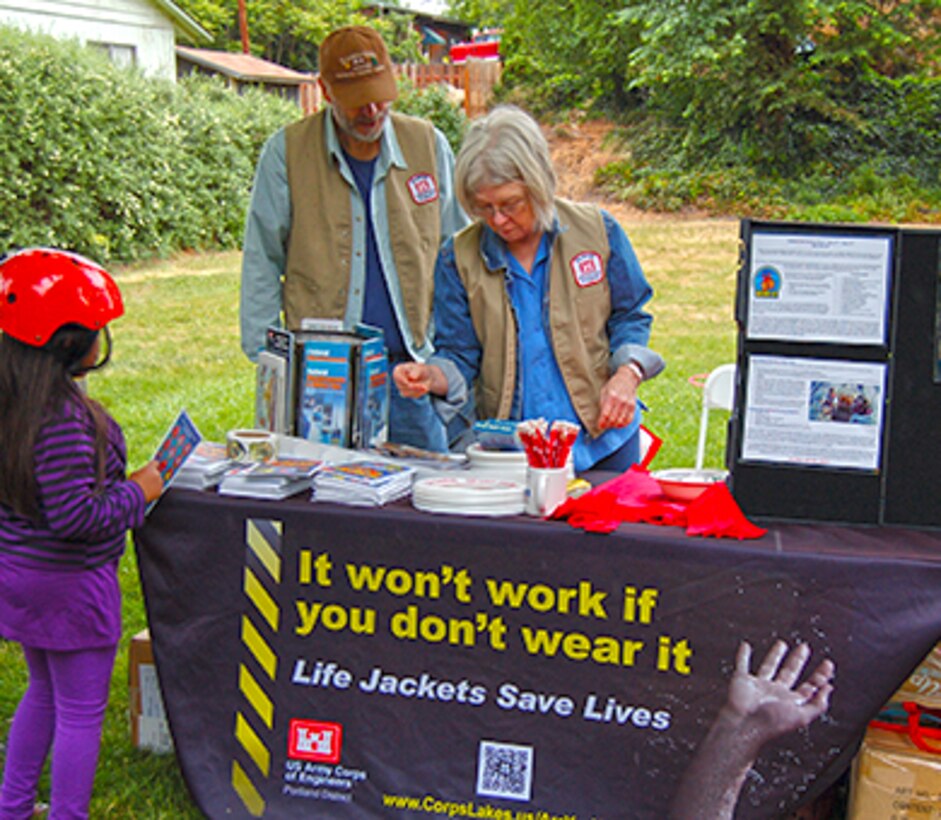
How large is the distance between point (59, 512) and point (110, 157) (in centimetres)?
1007

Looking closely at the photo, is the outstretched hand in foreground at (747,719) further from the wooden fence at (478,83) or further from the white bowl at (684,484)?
the wooden fence at (478,83)

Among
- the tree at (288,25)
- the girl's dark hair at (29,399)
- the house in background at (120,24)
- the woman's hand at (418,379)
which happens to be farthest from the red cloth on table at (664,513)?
the tree at (288,25)

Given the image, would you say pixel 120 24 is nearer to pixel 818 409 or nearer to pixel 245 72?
pixel 245 72

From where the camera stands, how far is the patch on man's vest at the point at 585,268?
9.09 ft

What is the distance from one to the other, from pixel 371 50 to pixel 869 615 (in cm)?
199

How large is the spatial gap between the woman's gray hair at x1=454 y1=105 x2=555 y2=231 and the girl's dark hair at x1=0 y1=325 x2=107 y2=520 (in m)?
0.94

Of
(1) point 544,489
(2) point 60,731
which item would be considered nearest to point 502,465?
(1) point 544,489

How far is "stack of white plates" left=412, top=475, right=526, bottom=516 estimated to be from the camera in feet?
7.67

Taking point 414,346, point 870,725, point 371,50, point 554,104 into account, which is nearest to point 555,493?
point 870,725

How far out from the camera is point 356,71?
3.07 meters

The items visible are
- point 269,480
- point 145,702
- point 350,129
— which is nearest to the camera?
point 269,480

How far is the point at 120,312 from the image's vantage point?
222 cm

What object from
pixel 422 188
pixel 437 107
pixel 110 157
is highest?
pixel 437 107

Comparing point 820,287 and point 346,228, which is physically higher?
point 346,228
